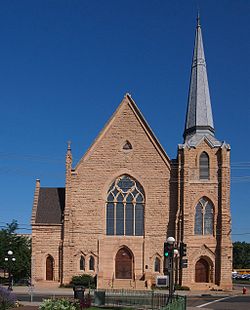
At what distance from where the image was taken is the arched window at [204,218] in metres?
51.1

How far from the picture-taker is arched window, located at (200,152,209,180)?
51906 millimetres

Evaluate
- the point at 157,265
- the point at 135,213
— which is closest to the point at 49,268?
the point at 135,213

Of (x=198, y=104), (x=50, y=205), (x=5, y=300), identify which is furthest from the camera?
(x=198, y=104)

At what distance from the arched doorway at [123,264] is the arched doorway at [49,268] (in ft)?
18.2

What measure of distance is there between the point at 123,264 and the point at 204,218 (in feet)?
26.5

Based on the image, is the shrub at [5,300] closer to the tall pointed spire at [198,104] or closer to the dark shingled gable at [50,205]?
the dark shingled gable at [50,205]

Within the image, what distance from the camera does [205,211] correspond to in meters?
51.4

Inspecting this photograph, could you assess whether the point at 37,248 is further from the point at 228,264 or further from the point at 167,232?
the point at 228,264

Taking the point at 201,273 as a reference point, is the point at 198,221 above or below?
above

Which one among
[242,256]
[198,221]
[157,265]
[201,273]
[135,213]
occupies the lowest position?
[242,256]

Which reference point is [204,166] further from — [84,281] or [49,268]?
[49,268]

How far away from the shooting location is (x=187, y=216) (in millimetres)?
50562

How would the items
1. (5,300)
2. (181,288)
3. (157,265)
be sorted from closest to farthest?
1. (5,300)
2. (181,288)
3. (157,265)

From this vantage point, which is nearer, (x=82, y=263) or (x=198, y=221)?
(x=198, y=221)
